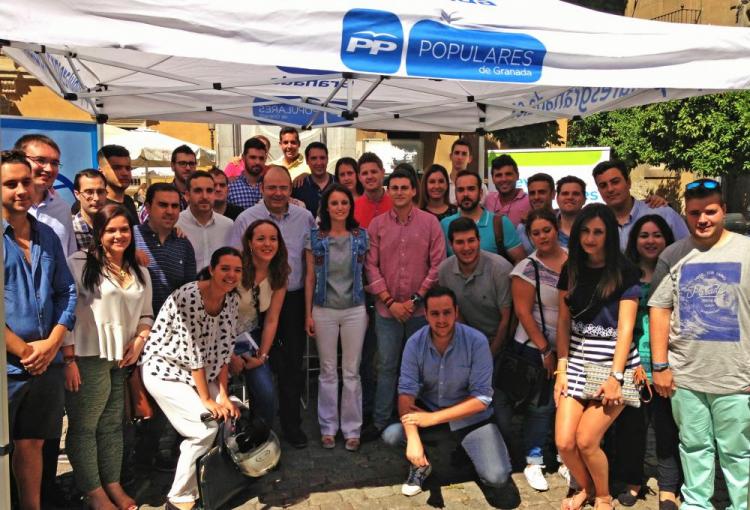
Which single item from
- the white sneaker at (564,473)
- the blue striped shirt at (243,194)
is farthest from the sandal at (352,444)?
the blue striped shirt at (243,194)

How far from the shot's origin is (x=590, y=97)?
5.22 metres

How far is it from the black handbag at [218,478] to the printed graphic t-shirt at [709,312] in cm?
273

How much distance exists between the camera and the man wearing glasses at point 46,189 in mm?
3768

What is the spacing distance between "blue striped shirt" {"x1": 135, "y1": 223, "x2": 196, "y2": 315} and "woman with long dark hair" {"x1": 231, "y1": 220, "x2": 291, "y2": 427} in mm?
420

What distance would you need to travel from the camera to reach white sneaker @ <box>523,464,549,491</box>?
394 centimetres

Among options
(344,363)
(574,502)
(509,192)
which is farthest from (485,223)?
(574,502)

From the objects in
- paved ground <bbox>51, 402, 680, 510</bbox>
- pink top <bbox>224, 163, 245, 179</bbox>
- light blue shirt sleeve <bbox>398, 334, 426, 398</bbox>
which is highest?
pink top <bbox>224, 163, 245, 179</bbox>

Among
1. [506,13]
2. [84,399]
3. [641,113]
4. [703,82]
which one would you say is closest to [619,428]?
[703,82]

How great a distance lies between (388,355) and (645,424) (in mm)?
1850

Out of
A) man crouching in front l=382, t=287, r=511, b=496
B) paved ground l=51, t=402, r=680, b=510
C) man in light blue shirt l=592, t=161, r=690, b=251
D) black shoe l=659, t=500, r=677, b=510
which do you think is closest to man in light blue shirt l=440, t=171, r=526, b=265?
man in light blue shirt l=592, t=161, r=690, b=251

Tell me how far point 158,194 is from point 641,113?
55.7 ft

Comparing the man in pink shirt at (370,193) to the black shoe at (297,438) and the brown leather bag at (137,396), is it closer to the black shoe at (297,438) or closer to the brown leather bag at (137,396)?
the black shoe at (297,438)

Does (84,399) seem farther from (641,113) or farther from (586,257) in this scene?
(641,113)

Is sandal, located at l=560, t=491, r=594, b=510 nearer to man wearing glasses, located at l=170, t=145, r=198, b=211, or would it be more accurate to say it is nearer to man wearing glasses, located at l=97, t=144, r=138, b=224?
man wearing glasses, located at l=97, t=144, r=138, b=224
